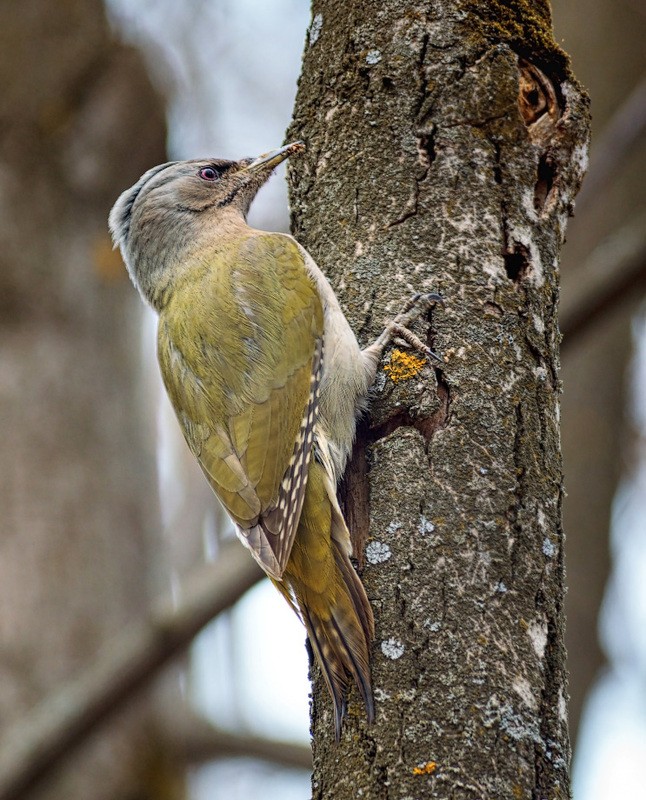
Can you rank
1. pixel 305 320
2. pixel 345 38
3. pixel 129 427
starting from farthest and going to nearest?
pixel 129 427, pixel 305 320, pixel 345 38

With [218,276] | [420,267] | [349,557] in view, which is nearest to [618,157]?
[218,276]

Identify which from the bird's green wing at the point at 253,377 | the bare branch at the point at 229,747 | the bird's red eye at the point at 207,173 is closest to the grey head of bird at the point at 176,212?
the bird's red eye at the point at 207,173

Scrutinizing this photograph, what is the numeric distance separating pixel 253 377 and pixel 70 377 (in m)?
2.05

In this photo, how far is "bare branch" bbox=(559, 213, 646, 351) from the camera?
407 centimetres

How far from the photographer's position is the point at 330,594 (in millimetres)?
2879

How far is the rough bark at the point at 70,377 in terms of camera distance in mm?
4926

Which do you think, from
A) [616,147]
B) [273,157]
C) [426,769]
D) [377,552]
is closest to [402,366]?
[377,552]

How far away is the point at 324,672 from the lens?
270 centimetres

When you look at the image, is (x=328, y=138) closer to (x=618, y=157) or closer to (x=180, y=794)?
(x=618, y=157)

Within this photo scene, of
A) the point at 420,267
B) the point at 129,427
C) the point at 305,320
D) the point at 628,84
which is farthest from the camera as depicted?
the point at 628,84

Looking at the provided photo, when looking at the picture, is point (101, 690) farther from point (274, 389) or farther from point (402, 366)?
point (402, 366)

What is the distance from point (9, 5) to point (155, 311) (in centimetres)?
247

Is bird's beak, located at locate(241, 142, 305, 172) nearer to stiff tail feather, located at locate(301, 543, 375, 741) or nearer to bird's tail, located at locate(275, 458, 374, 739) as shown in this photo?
bird's tail, located at locate(275, 458, 374, 739)

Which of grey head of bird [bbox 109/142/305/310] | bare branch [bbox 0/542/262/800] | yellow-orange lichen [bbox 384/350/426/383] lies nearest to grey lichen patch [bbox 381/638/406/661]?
yellow-orange lichen [bbox 384/350/426/383]
